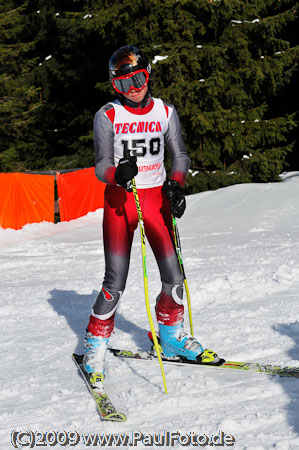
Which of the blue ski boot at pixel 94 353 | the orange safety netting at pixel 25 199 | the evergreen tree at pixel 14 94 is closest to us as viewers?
the blue ski boot at pixel 94 353

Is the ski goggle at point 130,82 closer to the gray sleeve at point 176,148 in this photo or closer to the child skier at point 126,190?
the child skier at point 126,190

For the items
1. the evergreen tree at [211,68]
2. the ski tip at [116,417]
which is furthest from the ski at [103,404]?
the evergreen tree at [211,68]

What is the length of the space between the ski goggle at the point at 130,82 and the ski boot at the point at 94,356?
181cm

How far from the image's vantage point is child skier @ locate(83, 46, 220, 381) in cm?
402

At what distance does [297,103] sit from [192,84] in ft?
32.6

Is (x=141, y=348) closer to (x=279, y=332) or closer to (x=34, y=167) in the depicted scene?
(x=279, y=332)

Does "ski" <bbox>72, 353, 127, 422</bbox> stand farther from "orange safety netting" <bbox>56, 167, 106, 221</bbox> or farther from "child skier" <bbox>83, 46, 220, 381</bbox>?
"orange safety netting" <bbox>56, 167, 106, 221</bbox>

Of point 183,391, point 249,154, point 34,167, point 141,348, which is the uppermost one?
point 183,391

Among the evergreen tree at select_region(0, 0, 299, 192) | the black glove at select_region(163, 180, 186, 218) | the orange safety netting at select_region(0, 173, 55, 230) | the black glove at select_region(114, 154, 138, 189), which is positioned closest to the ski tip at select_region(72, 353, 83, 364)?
the black glove at select_region(163, 180, 186, 218)

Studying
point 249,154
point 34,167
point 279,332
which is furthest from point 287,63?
point 279,332

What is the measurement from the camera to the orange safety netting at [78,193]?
15586 mm

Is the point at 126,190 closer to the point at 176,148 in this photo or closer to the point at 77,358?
the point at 176,148

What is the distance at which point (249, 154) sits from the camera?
2216 centimetres

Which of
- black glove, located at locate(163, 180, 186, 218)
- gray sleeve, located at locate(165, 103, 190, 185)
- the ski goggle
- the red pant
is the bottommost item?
the red pant
